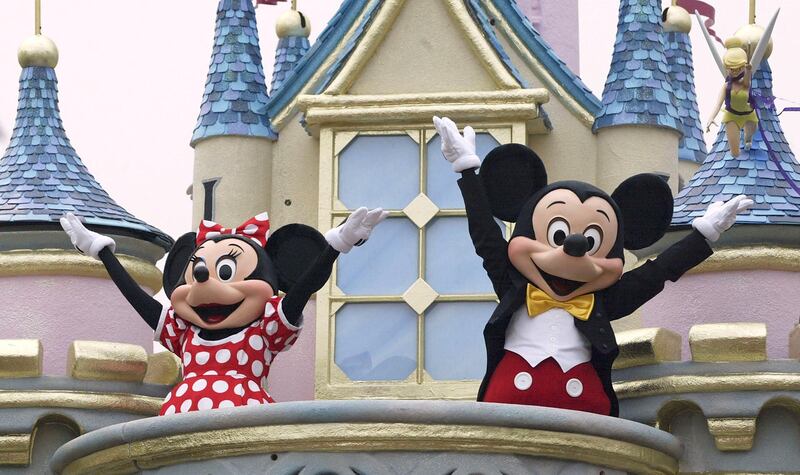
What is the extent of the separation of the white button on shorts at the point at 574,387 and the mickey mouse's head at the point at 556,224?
360 mm

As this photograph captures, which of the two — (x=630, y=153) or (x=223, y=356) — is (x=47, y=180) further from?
(x=630, y=153)

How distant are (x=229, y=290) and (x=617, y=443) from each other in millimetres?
1754

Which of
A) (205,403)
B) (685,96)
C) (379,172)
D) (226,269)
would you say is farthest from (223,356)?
(685,96)

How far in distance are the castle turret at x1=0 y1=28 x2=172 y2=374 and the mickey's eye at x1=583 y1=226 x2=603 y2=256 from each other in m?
2.63

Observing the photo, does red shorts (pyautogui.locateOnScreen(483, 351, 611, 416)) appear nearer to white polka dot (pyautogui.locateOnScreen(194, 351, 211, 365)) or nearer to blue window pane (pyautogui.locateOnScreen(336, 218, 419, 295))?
white polka dot (pyautogui.locateOnScreen(194, 351, 211, 365))

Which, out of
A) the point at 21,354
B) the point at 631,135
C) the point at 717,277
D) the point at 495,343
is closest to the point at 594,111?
the point at 631,135

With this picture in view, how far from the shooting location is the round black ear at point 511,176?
930 centimetres

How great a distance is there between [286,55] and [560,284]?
14.4 feet

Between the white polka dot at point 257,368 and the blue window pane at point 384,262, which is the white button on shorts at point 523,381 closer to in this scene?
the white polka dot at point 257,368

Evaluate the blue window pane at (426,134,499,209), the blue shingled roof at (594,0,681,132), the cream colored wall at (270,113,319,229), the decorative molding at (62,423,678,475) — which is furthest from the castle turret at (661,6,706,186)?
the decorative molding at (62,423,678,475)

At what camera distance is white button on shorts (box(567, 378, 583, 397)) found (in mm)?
8930

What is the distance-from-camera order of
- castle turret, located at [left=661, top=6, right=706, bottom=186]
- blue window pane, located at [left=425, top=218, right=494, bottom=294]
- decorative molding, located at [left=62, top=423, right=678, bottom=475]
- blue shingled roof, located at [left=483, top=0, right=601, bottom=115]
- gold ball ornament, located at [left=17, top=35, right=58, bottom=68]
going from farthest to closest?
castle turret, located at [left=661, top=6, right=706, bottom=186] → gold ball ornament, located at [left=17, top=35, right=58, bottom=68] → blue shingled roof, located at [left=483, top=0, right=601, bottom=115] → blue window pane, located at [left=425, top=218, right=494, bottom=294] → decorative molding, located at [left=62, top=423, right=678, bottom=475]

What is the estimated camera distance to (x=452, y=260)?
10.4 m

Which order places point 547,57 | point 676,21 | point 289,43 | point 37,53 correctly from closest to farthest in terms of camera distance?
point 547,57 < point 37,53 < point 676,21 < point 289,43
